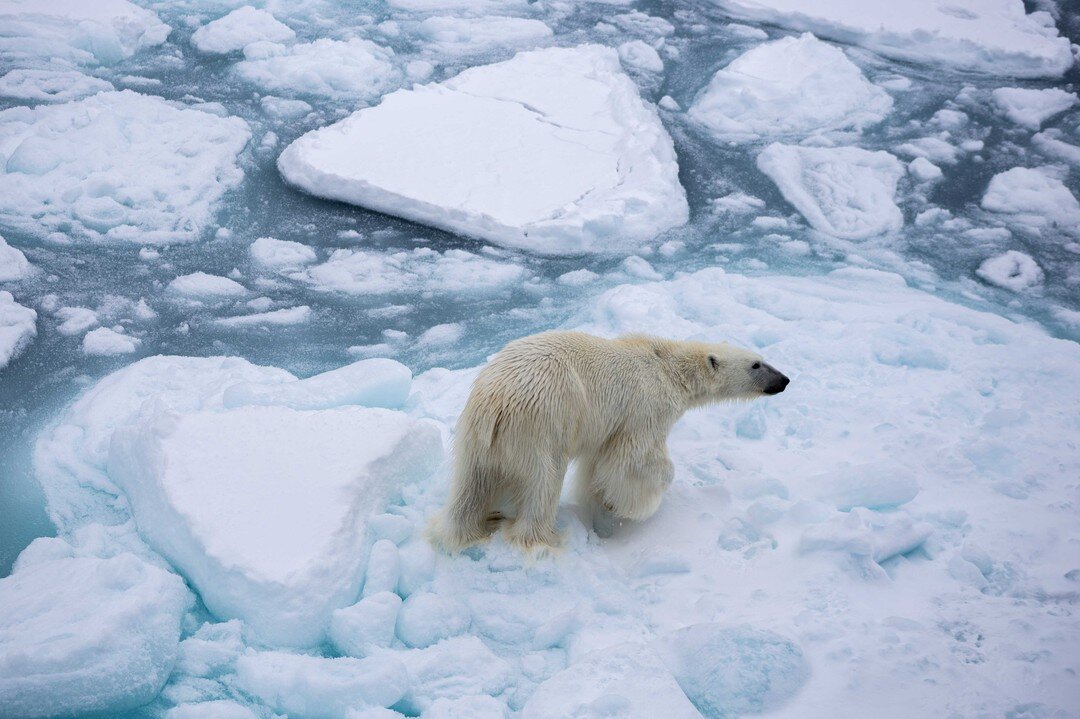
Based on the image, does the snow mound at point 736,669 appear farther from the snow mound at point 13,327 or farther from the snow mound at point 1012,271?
the snow mound at point 1012,271

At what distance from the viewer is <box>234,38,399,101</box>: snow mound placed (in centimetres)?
641

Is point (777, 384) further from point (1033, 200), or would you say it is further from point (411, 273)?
point (1033, 200)

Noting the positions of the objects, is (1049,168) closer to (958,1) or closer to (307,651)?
(958,1)

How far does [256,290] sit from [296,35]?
3424 millimetres

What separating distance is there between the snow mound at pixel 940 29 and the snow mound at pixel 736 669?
6.51 metres

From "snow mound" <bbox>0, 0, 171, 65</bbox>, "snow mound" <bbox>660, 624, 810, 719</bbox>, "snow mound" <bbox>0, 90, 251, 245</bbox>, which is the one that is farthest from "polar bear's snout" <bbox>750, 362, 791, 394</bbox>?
"snow mound" <bbox>0, 0, 171, 65</bbox>

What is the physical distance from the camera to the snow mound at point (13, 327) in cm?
395

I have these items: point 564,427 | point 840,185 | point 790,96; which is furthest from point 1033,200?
point 564,427

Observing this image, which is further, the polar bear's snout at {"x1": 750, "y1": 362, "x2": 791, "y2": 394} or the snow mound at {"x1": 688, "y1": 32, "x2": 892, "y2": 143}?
the snow mound at {"x1": 688, "y1": 32, "x2": 892, "y2": 143}

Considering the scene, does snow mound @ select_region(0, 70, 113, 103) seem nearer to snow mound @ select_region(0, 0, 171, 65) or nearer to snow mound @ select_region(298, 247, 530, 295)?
snow mound @ select_region(0, 0, 171, 65)

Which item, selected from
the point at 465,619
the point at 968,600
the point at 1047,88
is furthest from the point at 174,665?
the point at 1047,88

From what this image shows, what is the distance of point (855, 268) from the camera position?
500 centimetres

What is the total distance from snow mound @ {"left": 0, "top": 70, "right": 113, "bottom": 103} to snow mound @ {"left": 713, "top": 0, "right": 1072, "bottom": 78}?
5527mm

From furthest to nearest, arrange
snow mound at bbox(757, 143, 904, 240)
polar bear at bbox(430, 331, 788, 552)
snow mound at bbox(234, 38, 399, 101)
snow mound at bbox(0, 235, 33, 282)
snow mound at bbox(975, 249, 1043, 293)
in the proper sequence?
1. snow mound at bbox(234, 38, 399, 101)
2. snow mound at bbox(757, 143, 904, 240)
3. snow mound at bbox(975, 249, 1043, 293)
4. snow mound at bbox(0, 235, 33, 282)
5. polar bear at bbox(430, 331, 788, 552)
